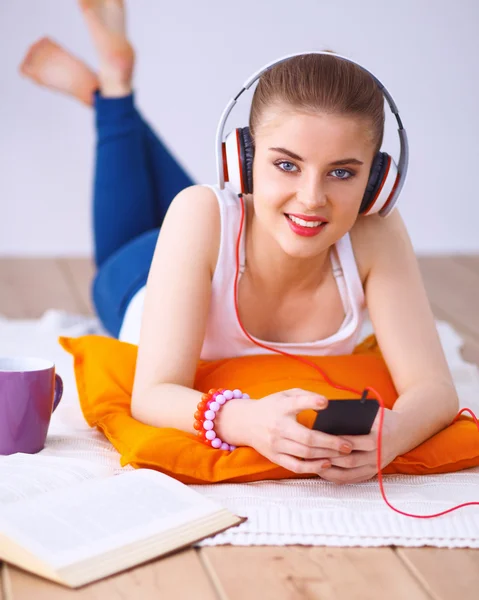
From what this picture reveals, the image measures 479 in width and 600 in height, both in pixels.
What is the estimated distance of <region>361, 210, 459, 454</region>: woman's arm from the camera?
4.48 ft

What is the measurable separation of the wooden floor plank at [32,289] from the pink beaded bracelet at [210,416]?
136 cm

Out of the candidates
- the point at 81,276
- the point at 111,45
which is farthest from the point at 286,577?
the point at 81,276

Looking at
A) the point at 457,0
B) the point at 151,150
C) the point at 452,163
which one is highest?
the point at 457,0

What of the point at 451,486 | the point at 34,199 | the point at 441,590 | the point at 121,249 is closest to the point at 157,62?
the point at 34,199

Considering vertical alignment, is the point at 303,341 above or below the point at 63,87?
below

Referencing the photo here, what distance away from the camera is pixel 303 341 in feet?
5.27

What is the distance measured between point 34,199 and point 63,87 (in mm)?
1382

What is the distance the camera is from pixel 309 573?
3.29ft

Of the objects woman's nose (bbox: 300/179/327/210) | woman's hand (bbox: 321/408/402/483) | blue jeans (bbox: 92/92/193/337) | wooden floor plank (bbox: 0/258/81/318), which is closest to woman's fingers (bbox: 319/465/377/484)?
woman's hand (bbox: 321/408/402/483)

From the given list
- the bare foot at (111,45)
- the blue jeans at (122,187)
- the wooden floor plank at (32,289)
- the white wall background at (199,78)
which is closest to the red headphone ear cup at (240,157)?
the blue jeans at (122,187)

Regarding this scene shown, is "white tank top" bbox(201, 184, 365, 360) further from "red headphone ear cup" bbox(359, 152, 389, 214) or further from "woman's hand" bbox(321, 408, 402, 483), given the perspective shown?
"woman's hand" bbox(321, 408, 402, 483)

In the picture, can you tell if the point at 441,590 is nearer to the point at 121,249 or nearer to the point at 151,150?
the point at 121,249

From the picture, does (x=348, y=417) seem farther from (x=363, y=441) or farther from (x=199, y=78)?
(x=199, y=78)

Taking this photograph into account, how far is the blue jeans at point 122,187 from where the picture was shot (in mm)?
2139
